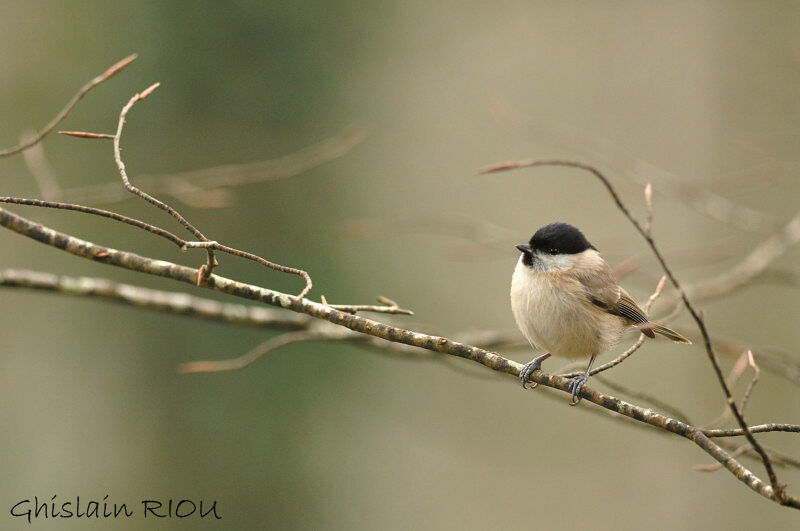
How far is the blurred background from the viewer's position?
19.9ft

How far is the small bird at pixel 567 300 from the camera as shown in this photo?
9.49 feet

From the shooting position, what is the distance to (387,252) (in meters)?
9.07

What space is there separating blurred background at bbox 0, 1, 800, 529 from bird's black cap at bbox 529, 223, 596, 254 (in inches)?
21.3

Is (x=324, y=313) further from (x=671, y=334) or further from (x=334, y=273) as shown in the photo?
(x=334, y=273)

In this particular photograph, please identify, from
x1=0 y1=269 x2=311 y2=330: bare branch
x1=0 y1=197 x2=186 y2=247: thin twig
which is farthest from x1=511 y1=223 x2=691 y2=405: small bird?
x1=0 y1=197 x2=186 y2=247: thin twig

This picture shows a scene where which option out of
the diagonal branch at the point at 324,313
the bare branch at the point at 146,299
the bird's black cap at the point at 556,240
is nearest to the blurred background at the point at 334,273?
the bird's black cap at the point at 556,240

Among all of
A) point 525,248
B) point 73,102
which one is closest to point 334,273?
point 525,248

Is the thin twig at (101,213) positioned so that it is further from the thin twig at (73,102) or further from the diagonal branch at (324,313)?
the thin twig at (73,102)

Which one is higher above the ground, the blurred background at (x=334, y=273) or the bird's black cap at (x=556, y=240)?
the blurred background at (x=334, y=273)

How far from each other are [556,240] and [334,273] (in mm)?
3912

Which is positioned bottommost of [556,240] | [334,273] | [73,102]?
[73,102]

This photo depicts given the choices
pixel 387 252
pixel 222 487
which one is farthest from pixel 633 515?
pixel 222 487

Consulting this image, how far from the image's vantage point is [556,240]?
3088 mm

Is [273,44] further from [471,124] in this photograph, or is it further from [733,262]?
[733,262]
